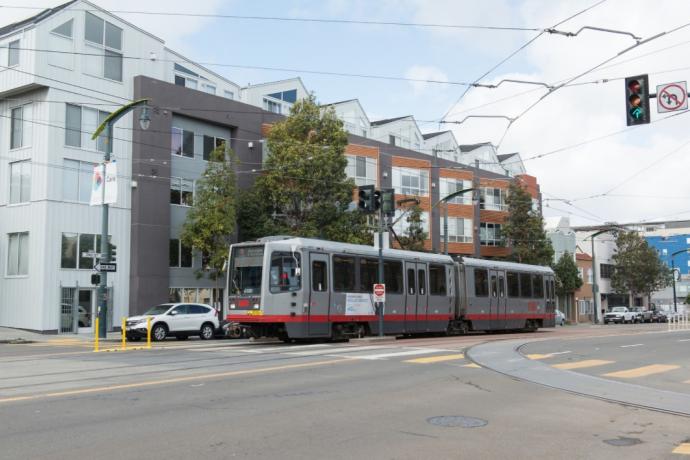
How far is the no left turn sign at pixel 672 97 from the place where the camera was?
1525 cm

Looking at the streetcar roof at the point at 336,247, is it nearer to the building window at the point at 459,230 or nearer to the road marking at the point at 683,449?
the road marking at the point at 683,449

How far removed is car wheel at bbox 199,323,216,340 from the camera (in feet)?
97.6

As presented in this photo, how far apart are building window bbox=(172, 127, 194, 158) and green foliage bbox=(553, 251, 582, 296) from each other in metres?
36.9

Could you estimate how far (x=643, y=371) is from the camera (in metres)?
16.0

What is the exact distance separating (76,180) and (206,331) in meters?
10.8

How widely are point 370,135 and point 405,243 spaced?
491 inches

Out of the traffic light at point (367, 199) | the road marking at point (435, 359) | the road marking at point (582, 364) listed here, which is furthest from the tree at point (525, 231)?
the road marking at point (435, 359)

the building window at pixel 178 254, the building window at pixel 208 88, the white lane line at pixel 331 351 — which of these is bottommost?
the white lane line at pixel 331 351

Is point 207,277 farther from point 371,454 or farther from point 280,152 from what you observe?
point 371,454

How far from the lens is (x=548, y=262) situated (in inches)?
2207

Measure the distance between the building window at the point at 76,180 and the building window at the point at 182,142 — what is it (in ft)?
15.3

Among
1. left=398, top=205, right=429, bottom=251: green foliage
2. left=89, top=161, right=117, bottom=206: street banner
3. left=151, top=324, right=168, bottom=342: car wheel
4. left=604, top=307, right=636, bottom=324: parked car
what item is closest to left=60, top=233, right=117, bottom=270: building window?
left=151, top=324, right=168, bottom=342: car wheel

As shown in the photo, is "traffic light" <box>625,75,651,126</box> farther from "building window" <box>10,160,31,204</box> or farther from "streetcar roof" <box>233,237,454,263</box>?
"building window" <box>10,160,31,204</box>

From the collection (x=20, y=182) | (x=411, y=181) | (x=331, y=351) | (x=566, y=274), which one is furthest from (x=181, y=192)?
(x=566, y=274)
